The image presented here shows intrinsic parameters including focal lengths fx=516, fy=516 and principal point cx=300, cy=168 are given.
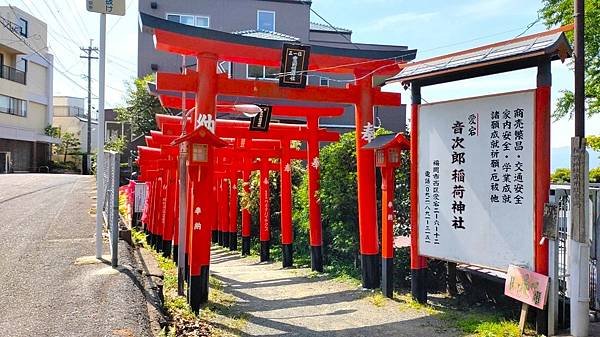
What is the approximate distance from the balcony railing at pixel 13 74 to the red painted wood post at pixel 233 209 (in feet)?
96.0

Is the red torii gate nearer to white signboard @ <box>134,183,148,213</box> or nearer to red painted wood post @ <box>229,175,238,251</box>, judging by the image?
red painted wood post @ <box>229,175,238,251</box>

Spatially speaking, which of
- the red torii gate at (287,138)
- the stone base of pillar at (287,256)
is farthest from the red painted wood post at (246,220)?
the stone base of pillar at (287,256)

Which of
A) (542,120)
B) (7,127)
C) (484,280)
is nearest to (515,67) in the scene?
(542,120)

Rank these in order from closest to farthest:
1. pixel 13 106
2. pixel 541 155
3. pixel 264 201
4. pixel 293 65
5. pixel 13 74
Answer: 1. pixel 541 155
2. pixel 293 65
3. pixel 264 201
4. pixel 13 106
5. pixel 13 74

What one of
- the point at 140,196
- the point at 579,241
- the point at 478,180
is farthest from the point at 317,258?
the point at 140,196

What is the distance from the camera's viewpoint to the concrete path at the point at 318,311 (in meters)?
7.21

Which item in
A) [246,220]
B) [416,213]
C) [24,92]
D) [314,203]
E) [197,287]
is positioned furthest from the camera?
[24,92]

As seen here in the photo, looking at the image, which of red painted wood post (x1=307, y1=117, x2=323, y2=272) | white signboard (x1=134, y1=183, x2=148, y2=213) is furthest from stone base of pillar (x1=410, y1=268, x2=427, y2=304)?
white signboard (x1=134, y1=183, x2=148, y2=213)

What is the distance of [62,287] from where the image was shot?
23.2 feet

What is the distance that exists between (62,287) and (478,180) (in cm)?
596

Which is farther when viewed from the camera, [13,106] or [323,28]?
[13,106]

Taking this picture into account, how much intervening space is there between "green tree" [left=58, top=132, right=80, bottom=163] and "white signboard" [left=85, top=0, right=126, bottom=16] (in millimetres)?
43373

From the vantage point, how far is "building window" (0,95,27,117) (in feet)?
129

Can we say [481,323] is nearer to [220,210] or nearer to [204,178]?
[204,178]
